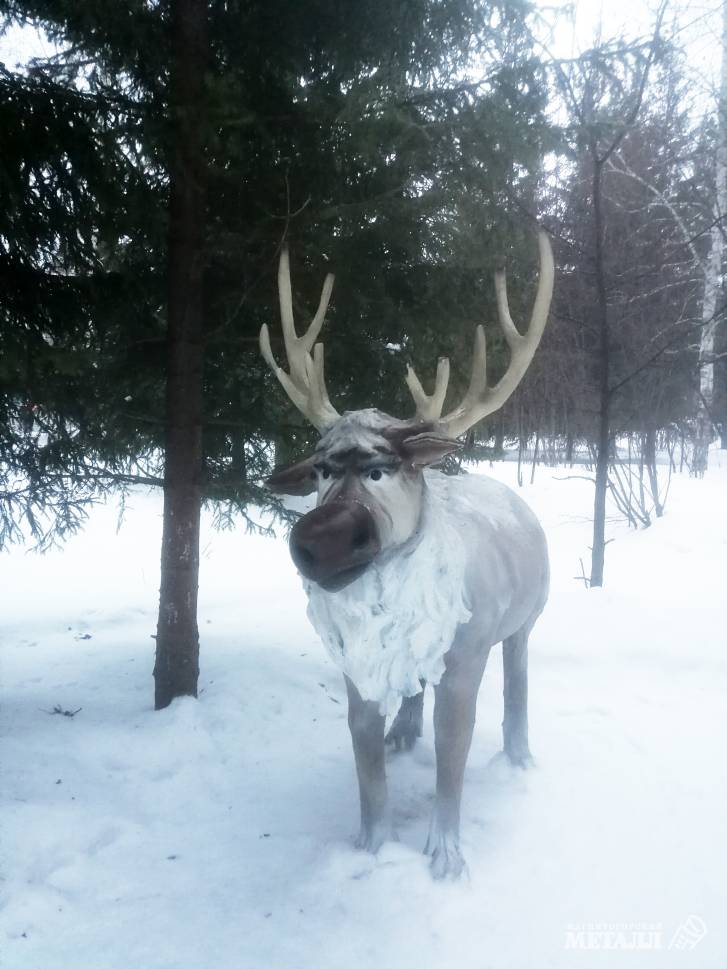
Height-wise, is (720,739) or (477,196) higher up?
(477,196)

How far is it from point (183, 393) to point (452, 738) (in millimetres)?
2184

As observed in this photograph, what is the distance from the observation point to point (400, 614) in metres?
2.18

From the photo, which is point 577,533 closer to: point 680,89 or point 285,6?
point 680,89

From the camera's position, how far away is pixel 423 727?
3.53m

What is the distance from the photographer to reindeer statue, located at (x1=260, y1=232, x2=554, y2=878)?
2062mm

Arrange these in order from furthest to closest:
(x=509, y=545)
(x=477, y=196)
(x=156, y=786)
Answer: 1. (x=477, y=196)
2. (x=156, y=786)
3. (x=509, y=545)

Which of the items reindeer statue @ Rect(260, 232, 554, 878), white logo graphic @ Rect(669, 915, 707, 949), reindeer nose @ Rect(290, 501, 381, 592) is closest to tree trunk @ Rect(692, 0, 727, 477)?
reindeer statue @ Rect(260, 232, 554, 878)

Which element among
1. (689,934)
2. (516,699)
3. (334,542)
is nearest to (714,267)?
(516,699)

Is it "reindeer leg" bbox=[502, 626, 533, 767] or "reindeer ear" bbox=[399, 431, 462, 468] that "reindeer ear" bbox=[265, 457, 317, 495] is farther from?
"reindeer leg" bbox=[502, 626, 533, 767]

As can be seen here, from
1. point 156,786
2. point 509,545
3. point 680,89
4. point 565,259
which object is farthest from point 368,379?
point 680,89

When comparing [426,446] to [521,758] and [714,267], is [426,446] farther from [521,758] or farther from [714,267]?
[714,267]

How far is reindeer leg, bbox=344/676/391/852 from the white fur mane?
0.57 feet

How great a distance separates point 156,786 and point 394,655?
58.0 inches

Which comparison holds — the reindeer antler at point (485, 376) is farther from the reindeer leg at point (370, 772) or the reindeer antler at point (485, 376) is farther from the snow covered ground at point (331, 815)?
the snow covered ground at point (331, 815)
